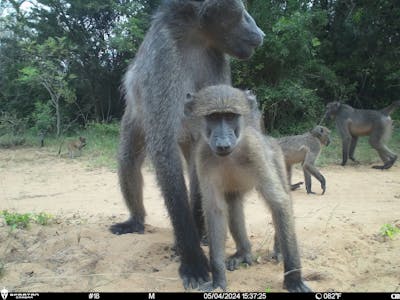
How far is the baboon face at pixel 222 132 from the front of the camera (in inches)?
118

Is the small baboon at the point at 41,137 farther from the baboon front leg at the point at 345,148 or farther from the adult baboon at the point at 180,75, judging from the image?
the adult baboon at the point at 180,75

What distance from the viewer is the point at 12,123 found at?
16547mm

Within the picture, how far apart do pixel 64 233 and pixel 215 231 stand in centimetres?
186

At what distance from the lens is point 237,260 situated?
3.71 m

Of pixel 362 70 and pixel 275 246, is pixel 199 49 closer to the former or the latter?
pixel 275 246

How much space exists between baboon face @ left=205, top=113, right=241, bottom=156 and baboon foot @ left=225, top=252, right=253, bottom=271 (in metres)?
1.07

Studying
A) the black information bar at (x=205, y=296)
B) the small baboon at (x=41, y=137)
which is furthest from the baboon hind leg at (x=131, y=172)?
the small baboon at (x=41, y=137)

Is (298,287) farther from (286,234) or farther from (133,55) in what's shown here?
(133,55)

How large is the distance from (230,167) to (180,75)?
887 mm

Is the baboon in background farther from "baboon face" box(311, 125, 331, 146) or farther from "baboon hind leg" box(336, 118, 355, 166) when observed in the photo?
"baboon hind leg" box(336, 118, 355, 166)

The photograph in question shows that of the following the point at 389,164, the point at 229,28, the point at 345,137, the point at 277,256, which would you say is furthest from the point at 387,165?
the point at 229,28

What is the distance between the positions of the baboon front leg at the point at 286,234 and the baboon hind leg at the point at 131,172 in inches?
68.4

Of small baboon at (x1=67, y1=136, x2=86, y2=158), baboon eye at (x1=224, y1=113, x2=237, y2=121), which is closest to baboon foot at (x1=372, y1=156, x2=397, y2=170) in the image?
small baboon at (x1=67, y1=136, x2=86, y2=158)

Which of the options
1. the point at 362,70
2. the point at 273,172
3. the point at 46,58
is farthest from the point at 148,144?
the point at 362,70
